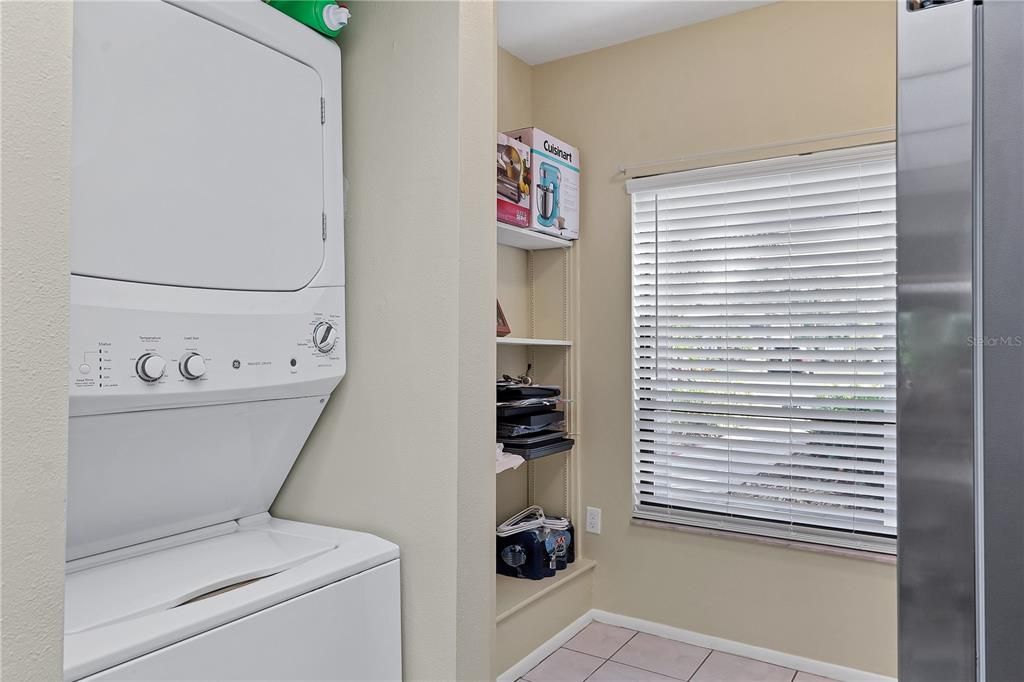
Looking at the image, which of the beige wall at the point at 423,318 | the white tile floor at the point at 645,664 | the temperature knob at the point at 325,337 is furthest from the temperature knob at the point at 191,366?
the white tile floor at the point at 645,664

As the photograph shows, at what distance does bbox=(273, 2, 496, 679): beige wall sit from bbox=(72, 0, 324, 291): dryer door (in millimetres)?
139

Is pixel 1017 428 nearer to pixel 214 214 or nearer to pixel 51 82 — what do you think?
pixel 51 82

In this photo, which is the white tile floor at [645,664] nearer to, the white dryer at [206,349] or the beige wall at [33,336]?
the white dryer at [206,349]

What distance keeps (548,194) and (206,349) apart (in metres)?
1.82

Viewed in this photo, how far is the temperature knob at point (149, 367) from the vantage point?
3.65ft

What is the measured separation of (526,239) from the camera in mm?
2838

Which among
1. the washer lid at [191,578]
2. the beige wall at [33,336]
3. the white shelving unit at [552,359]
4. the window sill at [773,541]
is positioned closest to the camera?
the beige wall at [33,336]

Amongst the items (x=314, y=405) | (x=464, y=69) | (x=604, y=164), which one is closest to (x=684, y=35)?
(x=604, y=164)

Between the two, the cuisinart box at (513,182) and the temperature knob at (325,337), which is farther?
the cuisinart box at (513,182)

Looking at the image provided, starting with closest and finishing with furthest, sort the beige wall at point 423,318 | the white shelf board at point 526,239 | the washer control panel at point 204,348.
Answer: the washer control panel at point 204,348 < the beige wall at point 423,318 < the white shelf board at point 526,239

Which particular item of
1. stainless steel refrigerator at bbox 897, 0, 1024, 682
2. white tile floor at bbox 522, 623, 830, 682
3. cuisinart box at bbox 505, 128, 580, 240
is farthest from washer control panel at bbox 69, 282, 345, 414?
white tile floor at bbox 522, 623, 830, 682

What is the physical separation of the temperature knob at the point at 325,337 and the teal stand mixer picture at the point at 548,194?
1.44m

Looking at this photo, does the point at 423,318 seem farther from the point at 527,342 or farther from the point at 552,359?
the point at 552,359

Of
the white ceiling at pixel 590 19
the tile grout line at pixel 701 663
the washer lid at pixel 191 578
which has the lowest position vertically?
the tile grout line at pixel 701 663
